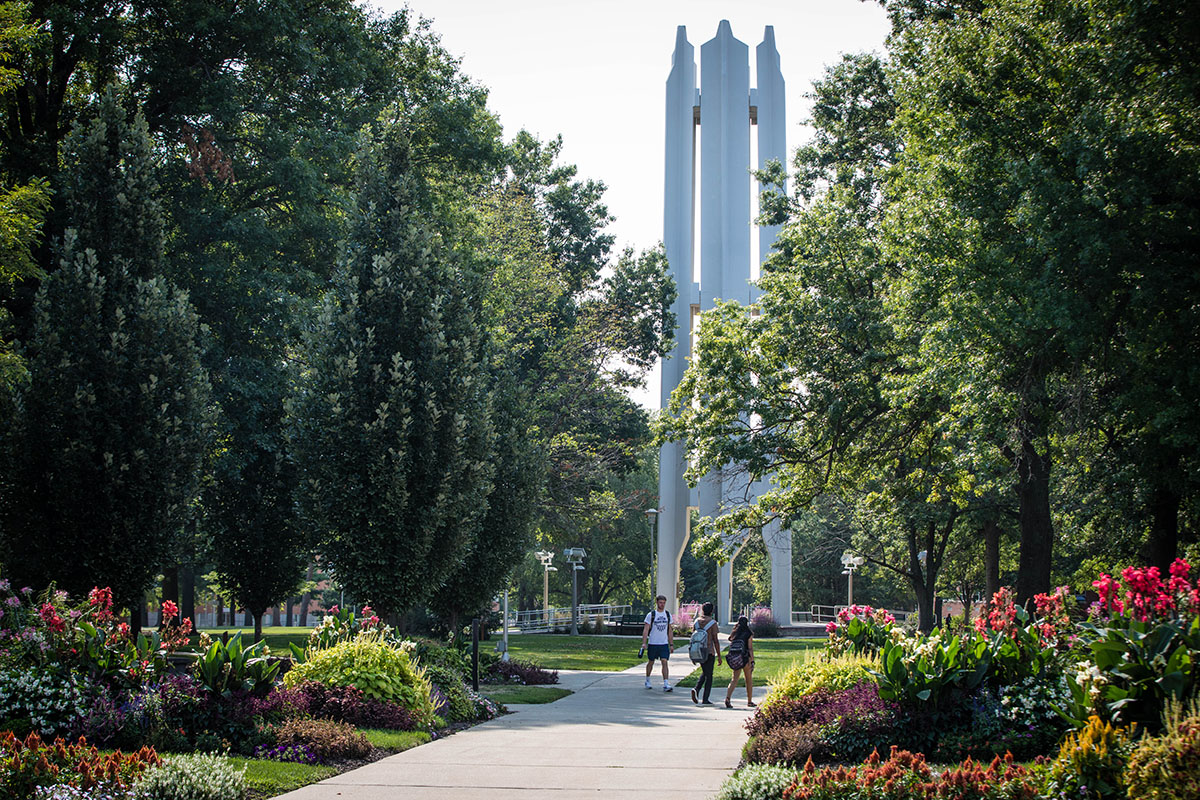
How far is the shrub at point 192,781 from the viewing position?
746 centimetres

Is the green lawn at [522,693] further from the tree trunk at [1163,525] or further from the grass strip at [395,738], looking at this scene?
the tree trunk at [1163,525]

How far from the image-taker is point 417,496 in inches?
645

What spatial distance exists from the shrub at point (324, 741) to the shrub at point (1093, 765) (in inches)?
260

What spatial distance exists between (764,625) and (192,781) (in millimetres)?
46900

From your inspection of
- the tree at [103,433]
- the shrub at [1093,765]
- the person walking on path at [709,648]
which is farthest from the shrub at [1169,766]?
the tree at [103,433]

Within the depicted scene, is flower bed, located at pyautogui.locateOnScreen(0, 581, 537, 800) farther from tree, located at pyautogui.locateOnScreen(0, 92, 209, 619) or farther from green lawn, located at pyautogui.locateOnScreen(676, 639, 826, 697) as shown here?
green lawn, located at pyautogui.locateOnScreen(676, 639, 826, 697)

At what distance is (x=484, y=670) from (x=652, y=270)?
1066 inches

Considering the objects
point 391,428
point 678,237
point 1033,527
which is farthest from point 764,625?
point 391,428

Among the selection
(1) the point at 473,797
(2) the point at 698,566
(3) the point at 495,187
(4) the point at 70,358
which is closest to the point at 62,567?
(4) the point at 70,358

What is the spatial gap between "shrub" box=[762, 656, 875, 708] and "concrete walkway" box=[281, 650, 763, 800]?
836mm

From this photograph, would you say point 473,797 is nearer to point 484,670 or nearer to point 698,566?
point 484,670

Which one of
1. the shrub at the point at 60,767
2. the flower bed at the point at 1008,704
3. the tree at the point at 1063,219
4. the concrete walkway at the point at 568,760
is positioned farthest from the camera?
the tree at the point at 1063,219

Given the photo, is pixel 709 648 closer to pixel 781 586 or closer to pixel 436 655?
pixel 436 655

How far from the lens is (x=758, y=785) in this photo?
764cm
